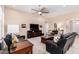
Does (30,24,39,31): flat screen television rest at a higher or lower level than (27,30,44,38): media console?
higher

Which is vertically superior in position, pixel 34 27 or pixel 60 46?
pixel 34 27

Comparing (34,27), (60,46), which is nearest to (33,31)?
(34,27)

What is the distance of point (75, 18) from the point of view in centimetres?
587

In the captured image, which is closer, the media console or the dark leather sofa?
the dark leather sofa

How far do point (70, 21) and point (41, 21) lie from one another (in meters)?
2.73

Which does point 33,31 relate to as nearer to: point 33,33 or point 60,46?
point 33,33

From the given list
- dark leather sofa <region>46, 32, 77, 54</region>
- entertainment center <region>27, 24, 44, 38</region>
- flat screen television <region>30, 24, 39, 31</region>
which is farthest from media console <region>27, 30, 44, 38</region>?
dark leather sofa <region>46, 32, 77, 54</region>

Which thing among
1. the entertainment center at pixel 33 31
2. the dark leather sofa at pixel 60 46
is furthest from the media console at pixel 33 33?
the dark leather sofa at pixel 60 46

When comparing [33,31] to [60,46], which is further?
[33,31]

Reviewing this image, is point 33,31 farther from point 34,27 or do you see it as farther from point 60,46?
point 60,46

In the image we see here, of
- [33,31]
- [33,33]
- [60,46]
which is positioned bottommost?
[60,46]

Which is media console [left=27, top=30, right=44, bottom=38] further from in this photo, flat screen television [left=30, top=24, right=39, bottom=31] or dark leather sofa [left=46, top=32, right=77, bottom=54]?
dark leather sofa [left=46, top=32, right=77, bottom=54]
